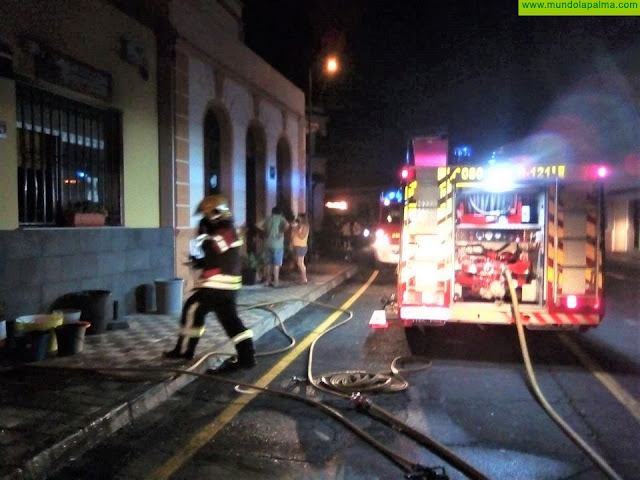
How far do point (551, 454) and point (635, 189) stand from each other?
25.8 m

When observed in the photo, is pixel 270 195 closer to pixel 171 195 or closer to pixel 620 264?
pixel 171 195

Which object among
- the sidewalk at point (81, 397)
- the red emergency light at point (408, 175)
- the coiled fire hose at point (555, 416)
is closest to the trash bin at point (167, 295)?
the sidewalk at point (81, 397)

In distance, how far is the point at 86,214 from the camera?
877 cm

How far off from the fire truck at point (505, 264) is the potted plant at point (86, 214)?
165 inches

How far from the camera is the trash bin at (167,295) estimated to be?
965 cm

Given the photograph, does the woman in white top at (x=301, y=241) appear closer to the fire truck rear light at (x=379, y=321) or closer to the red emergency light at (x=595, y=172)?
the fire truck rear light at (x=379, y=321)

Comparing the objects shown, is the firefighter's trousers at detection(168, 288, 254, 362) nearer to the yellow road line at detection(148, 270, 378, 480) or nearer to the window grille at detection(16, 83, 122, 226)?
the yellow road line at detection(148, 270, 378, 480)

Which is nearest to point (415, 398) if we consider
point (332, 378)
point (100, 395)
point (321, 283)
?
point (332, 378)

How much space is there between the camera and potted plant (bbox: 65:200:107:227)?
8.62 m

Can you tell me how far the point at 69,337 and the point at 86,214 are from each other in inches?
93.2

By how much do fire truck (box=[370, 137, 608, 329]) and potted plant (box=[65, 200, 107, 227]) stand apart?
4.18m

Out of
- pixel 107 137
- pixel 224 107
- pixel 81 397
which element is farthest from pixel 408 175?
pixel 224 107

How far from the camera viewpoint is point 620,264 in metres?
23.5

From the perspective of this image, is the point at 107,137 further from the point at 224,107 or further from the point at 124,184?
the point at 224,107
